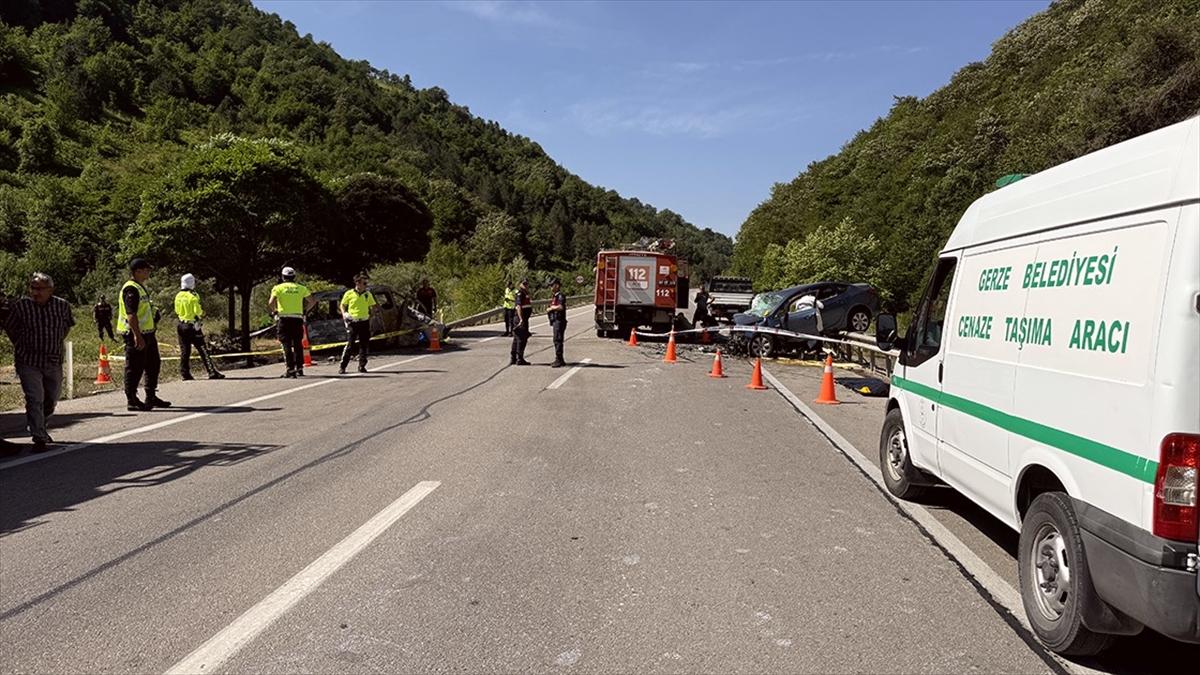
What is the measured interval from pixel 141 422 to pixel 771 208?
104 meters

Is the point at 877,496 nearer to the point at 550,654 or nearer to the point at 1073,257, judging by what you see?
the point at 1073,257

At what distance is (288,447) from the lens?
784cm

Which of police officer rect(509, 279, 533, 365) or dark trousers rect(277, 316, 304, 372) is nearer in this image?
dark trousers rect(277, 316, 304, 372)

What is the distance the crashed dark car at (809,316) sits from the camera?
63.3ft

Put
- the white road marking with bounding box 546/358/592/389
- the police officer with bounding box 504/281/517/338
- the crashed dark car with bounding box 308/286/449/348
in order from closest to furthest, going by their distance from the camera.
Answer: the white road marking with bounding box 546/358/592/389 → the crashed dark car with bounding box 308/286/449/348 → the police officer with bounding box 504/281/517/338

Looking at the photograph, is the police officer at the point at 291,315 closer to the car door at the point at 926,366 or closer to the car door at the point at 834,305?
the car door at the point at 926,366

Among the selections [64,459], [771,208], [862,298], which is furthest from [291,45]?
[64,459]

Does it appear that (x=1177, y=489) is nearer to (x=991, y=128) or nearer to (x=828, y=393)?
(x=828, y=393)

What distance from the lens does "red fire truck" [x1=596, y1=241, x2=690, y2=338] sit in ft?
81.4

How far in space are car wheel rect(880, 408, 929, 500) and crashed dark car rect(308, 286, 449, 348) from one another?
44.3 feet

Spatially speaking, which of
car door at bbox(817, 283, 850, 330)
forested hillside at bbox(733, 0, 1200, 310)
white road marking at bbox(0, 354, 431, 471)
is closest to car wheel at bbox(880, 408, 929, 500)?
white road marking at bbox(0, 354, 431, 471)

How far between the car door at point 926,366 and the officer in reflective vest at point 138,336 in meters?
8.89

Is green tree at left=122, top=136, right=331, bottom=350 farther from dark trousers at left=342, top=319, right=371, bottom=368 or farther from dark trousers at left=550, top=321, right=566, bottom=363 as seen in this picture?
dark trousers at left=550, top=321, right=566, bottom=363

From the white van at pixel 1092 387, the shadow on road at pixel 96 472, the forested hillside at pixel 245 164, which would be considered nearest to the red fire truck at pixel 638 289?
the forested hillside at pixel 245 164
